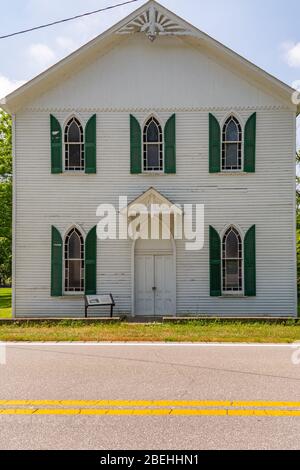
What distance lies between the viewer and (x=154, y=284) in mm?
15500


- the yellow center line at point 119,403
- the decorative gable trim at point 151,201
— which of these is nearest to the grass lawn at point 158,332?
the decorative gable trim at point 151,201

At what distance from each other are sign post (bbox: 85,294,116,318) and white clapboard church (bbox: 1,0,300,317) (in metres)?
0.62

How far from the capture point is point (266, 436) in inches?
187

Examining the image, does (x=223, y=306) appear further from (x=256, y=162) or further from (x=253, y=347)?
(x=253, y=347)

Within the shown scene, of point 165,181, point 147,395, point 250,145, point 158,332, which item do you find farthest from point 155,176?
point 147,395

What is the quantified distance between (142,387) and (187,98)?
1102 cm

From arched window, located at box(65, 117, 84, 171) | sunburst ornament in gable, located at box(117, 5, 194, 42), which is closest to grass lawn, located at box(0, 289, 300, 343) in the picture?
arched window, located at box(65, 117, 84, 171)

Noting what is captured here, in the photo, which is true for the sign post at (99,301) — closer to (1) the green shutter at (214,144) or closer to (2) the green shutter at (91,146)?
(2) the green shutter at (91,146)

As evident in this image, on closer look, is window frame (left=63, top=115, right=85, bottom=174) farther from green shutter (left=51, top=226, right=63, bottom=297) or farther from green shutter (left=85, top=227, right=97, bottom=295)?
green shutter (left=85, top=227, right=97, bottom=295)

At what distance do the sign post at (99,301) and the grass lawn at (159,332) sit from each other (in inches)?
69.4

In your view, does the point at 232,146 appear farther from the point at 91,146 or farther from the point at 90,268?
the point at 90,268

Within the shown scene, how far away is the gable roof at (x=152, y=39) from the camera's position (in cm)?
1487

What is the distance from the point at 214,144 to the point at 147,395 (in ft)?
34.7

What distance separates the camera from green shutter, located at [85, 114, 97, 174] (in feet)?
50.4
